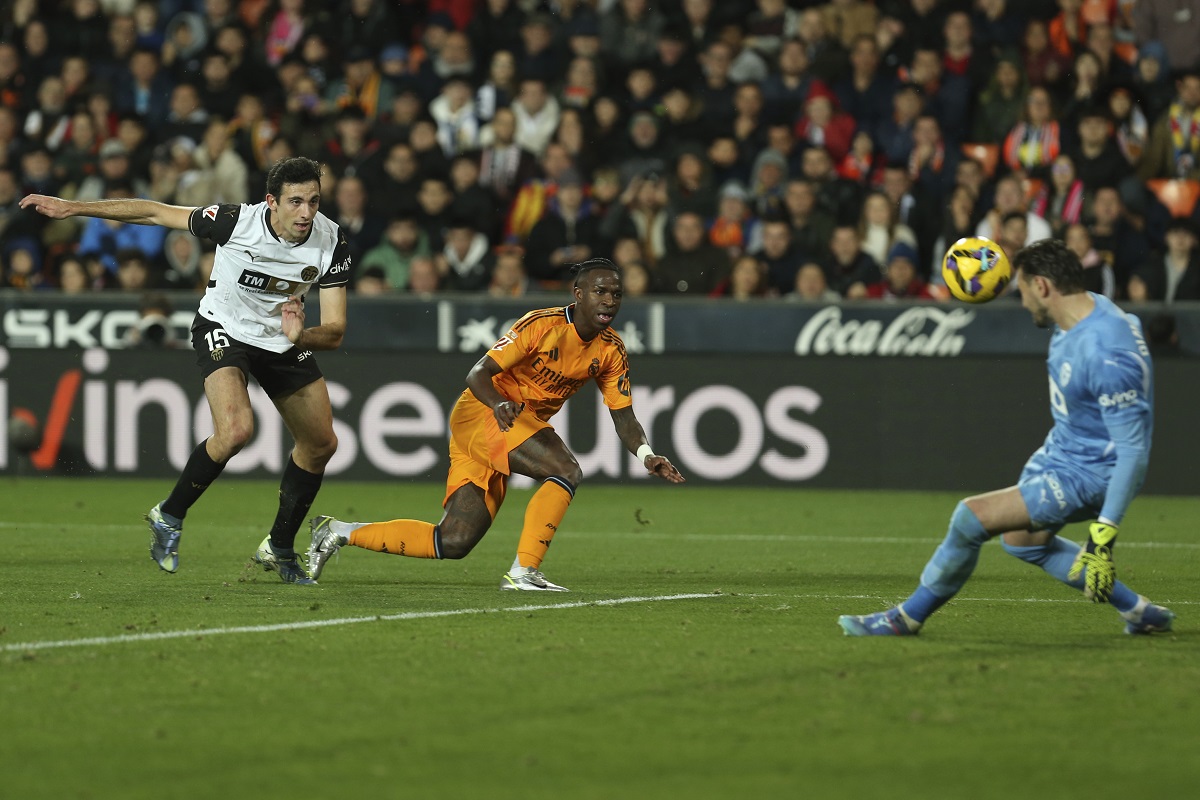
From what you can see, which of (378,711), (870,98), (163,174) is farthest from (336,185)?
(378,711)

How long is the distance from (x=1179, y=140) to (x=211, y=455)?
11121mm

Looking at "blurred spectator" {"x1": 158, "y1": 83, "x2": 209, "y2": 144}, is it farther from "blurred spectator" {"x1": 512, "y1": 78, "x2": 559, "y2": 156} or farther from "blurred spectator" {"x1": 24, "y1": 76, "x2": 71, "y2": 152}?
"blurred spectator" {"x1": 512, "y1": 78, "x2": 559, "y2": 156}

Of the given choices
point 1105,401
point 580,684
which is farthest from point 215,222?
point 1105,401

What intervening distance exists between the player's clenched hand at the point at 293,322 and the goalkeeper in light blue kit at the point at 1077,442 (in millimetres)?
3372

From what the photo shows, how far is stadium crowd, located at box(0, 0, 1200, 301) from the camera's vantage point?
16.9 metres

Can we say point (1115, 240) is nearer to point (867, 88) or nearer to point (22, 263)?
point (867, 88)

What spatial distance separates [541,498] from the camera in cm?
918

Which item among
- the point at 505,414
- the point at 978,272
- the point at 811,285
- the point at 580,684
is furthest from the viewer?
the point at 811,285

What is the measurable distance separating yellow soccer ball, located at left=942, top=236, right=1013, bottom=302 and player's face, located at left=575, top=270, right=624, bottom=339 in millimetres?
1813

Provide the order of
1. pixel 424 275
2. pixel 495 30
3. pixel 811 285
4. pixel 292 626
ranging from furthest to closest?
pixel 495 30, pixel 424 275, pixel 811 285, pixel 292 626

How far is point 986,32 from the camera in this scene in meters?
18.6

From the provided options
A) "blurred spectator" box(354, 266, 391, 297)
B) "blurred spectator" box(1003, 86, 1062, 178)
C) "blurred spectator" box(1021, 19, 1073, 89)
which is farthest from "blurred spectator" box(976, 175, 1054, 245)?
"blurred spectator" box(354, 266, 391, 297)

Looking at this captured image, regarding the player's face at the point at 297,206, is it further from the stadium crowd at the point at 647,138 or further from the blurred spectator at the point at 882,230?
the blurred spectator at the point at 882,230

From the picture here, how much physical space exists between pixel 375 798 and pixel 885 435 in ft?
39.0
